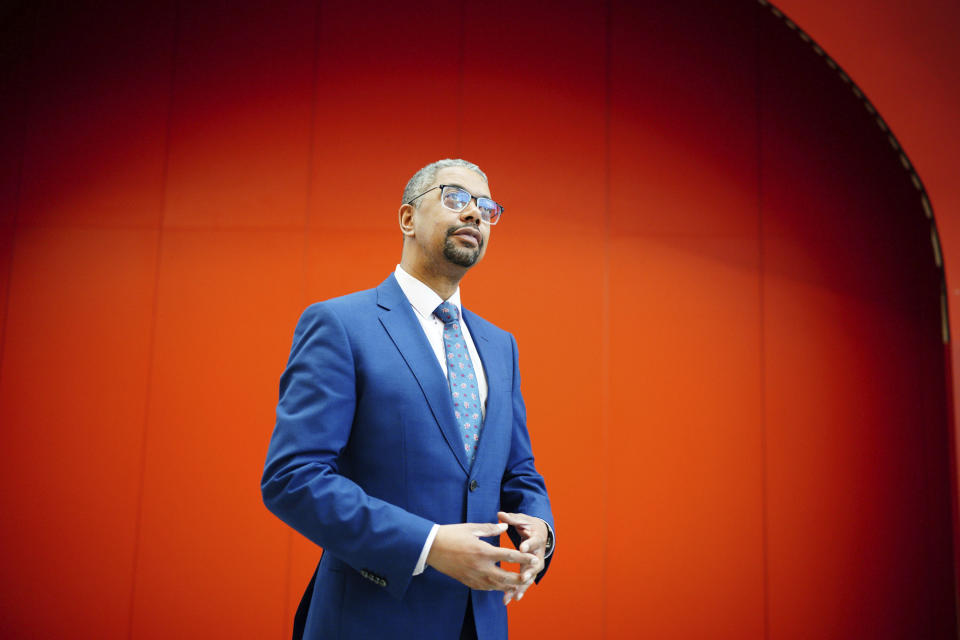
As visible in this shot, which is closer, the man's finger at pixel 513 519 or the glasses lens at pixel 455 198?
the man's finger at pixel 513 519

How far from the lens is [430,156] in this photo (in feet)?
9.75

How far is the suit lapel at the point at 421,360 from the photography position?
43.6 inches

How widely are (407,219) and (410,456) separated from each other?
578 mm

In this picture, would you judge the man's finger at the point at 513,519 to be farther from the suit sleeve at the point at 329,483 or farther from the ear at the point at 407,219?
the ear at the point at 407,219

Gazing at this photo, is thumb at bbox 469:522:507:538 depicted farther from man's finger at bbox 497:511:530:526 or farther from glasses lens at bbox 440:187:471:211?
glasses lens at bbox 440:187:471:211

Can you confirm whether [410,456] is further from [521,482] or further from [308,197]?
[308,197]

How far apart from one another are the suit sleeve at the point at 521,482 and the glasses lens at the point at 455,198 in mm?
436

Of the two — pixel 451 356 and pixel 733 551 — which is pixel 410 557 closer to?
pixel 451 356

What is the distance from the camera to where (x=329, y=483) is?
0.95 metres

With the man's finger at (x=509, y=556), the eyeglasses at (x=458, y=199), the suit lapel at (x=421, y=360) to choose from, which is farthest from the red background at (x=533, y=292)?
the man's finger at (x=509, y=556)

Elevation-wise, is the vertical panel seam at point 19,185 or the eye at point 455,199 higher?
the vertical panel seam at point 19,185

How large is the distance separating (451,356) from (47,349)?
2.74 metres

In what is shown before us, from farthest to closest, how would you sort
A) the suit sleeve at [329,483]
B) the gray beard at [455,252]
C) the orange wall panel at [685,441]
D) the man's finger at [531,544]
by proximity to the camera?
the orange wall panel at [685,441], the gray beard at [455,252], the man's finger at [531,544], the suit sleeve at [329,483]

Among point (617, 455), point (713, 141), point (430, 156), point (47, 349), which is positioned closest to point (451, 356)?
point (617, 455)
